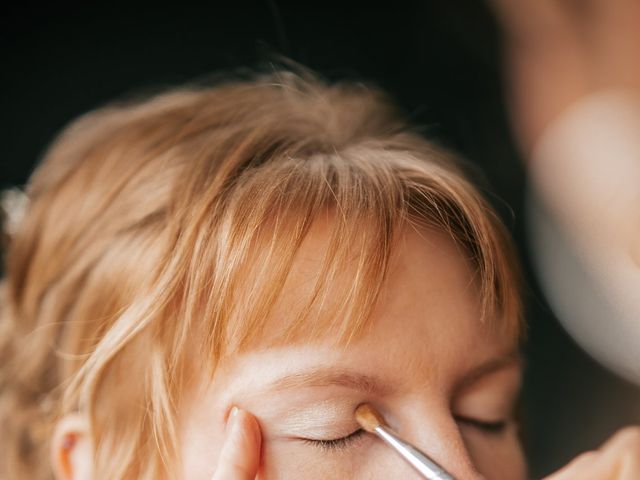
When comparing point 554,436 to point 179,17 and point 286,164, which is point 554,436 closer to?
point 286,164

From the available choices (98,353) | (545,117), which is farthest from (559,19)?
(98,353)

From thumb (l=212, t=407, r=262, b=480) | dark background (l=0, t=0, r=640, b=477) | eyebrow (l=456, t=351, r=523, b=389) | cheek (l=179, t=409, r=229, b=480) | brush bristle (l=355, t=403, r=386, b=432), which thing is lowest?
cheek (l=179, t=409, r=229, b=480)

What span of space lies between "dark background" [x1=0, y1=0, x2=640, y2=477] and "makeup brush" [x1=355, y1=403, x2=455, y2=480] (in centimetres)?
29

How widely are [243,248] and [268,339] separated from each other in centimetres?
8

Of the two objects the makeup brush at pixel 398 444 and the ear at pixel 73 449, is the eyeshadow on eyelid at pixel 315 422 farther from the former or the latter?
the ear at pixel 73 449

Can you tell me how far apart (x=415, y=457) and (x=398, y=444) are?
0.05ft

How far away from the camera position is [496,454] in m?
0.62

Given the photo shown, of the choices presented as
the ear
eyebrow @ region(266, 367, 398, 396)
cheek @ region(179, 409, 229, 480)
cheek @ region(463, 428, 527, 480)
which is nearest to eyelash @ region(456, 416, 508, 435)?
cheek @ region(463, 428, 527, 480)

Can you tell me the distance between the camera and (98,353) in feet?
2.08

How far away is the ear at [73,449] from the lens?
0.66 m

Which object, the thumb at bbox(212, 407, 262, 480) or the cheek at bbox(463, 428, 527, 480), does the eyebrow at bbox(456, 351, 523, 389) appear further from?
the thumb at bbox(212, 407, 262, 480)

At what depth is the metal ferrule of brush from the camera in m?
0.53

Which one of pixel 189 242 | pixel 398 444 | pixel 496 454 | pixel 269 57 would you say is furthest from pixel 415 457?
pixel 269 57

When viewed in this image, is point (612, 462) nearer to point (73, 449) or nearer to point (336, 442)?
point (336, 442)
